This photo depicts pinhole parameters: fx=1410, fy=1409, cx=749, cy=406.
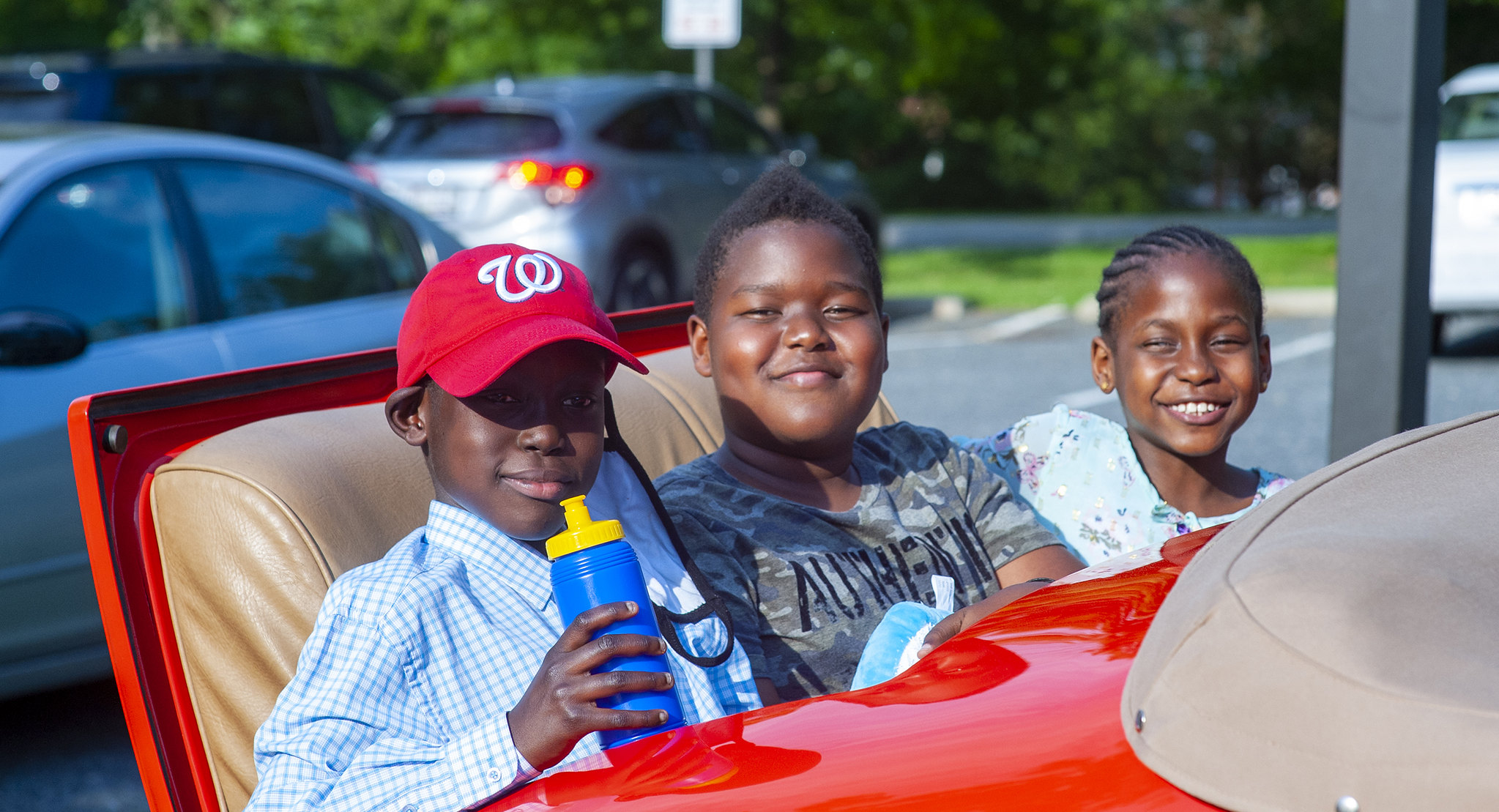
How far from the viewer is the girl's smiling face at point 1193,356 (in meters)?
2.48

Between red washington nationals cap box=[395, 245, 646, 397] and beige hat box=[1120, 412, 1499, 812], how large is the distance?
798 millimetres

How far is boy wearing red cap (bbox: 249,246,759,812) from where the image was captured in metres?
1.40

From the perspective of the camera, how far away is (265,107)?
8.92m

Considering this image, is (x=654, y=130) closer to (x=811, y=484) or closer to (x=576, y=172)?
(x=576, y=172)

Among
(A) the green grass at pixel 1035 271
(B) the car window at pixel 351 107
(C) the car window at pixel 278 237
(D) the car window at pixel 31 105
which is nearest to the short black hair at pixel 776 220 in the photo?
(C) the car window at pixel 278 237

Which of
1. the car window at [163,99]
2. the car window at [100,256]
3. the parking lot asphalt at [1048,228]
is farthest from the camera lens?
the parking lot asphalt at [1048,228]

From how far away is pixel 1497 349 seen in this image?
9258 millimetres

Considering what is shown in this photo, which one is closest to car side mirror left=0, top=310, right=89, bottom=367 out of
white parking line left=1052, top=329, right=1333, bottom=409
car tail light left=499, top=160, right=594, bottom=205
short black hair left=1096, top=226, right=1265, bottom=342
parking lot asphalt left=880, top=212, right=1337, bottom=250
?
short black hair left=1096, top=226, right=1265, bottom=342

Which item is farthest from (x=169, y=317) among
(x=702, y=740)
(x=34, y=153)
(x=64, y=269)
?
(x=702, y=740)

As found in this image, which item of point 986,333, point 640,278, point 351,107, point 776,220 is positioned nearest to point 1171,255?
point 776,220

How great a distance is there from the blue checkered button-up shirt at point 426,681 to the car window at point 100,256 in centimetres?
264

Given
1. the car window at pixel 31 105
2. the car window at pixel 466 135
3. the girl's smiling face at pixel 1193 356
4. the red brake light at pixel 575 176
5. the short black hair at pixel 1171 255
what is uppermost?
the car window at pixel 466 135

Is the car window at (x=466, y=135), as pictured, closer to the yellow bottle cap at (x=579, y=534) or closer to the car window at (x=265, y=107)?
the car window at (x=265, y=107)

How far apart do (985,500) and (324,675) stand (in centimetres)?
114
